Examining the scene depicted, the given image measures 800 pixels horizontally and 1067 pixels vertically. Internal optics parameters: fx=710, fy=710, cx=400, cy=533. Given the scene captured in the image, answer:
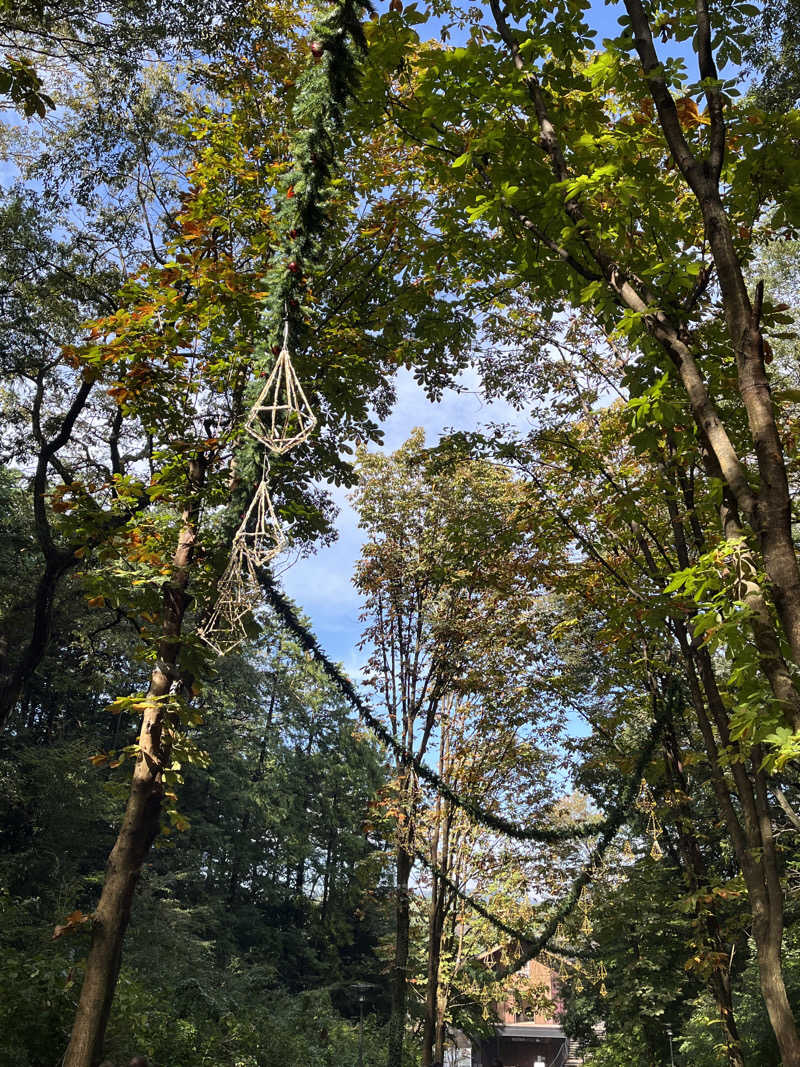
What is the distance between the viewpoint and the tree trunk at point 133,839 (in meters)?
4.18

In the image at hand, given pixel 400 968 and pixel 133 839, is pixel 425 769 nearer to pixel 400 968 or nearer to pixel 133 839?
pixel 400 968

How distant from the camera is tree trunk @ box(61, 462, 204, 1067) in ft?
13.7

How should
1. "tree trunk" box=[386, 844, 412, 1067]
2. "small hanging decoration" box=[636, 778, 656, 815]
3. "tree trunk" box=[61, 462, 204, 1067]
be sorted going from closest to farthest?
"tree trunk" box=[61, 462, 204, 1067]
"tree trunk" box=[386, 844, 412, 1067]
"small hanging decoration" box=[636, 778, 656, 815]

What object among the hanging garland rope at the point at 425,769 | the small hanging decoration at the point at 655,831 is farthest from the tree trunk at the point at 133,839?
the small hanging decoration at the point at 655,831

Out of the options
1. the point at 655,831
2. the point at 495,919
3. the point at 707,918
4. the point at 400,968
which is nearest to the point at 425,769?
the point at 495,919

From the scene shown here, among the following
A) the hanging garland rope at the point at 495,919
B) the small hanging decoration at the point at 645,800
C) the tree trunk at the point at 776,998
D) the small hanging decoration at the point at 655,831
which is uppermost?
the small hanging decoration at the point at 645,800

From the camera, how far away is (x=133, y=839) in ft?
15.3

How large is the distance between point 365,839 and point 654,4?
1162 inches

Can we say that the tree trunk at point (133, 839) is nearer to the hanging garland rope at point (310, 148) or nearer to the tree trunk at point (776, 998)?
the hanging garland rope at point (310, 148)

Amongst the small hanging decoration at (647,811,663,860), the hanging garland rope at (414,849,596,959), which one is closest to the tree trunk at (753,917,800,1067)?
the hanging garland rope at (414,849,596,959)

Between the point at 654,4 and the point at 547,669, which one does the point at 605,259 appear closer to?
the point at 654,4

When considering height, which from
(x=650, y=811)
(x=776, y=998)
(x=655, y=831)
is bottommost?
(x=776, y=998)

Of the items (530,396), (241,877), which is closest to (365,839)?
(241,877)

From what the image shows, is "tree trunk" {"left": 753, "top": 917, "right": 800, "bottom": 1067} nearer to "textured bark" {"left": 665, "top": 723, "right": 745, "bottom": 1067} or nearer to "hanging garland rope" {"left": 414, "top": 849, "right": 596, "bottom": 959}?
"textured bark" {"left": 665, "top": 723, "right": 745, "bottom": 1067}
